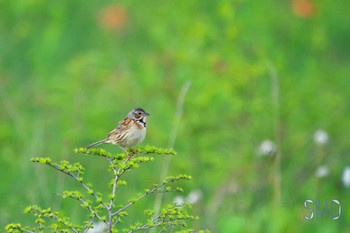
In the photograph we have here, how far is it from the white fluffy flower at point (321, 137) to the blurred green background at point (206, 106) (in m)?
0.01

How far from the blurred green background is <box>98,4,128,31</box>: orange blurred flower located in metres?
0.56

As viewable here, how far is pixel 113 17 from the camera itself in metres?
17.6

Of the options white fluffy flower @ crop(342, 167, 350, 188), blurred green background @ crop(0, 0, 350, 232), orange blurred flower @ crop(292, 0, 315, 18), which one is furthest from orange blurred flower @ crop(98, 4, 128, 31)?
white fluffy flower @ crop(342, 167, 350, 188)

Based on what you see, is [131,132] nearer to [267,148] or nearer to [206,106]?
[267,148]

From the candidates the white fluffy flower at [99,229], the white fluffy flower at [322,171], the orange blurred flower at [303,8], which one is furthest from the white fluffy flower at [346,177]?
the orange blurred flower at [303,8]

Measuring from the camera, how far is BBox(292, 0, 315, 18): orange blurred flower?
16.7 meters

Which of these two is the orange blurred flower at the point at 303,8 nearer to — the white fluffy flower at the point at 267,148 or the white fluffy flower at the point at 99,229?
the white fluffy flower at the point at 267,148

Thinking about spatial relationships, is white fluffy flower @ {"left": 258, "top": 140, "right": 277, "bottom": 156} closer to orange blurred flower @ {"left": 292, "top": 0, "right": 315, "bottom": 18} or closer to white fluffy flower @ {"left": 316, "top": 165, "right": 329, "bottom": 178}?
white fluffy flower @ {"left": 316, "top": 165, "right": 329, "bottom": 178}

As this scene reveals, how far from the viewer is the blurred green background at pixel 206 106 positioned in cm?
1052

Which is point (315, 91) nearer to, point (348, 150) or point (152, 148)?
point (348, 150)

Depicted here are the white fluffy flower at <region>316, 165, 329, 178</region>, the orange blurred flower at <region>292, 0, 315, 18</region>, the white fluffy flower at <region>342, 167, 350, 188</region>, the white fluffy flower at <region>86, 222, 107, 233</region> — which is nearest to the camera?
the white fluffy flower at <region>86, 222, 107, 233</region>

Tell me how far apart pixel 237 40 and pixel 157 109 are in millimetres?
1629

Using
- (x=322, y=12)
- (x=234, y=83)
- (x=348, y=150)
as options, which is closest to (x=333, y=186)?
(x=348, y=150)

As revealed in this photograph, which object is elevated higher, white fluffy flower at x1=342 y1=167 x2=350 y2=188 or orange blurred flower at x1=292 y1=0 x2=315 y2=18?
orange blurred flower at x1=292 y1=0 x2=315 y2=18
